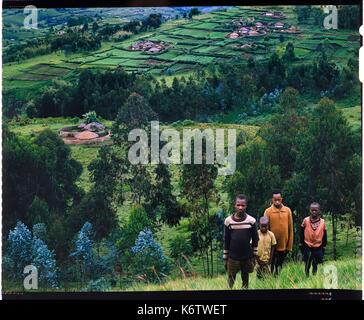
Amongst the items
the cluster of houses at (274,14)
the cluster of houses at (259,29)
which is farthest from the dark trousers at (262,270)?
the cluster of houses at (274,14)

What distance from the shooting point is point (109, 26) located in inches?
264

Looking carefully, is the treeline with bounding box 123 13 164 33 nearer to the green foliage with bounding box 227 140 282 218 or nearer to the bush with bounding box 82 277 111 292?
the green foliage with bounding box 227 140 282 218

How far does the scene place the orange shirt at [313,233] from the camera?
6.59 meters

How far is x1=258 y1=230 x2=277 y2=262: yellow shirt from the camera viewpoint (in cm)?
653

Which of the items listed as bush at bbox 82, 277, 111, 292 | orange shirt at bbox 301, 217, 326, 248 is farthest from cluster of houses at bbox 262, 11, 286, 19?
bush at bbox 82, 277, 111, 292

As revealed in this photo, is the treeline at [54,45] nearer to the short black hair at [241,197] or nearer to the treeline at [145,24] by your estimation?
the treeline at [145,24]

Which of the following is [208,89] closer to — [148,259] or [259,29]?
[259,29]

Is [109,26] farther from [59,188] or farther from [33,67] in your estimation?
[59,188]

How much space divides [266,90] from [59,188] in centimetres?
152

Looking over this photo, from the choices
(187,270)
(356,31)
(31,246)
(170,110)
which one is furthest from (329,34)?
(31,246)

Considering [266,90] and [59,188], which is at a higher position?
[266,90]

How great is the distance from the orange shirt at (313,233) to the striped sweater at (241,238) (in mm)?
343

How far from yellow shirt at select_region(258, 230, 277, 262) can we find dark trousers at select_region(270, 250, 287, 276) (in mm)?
59
